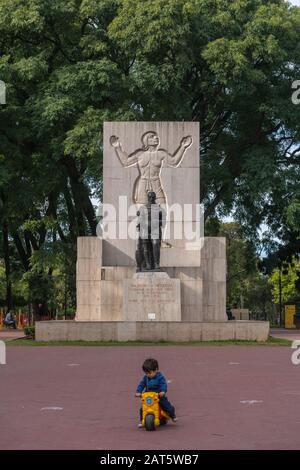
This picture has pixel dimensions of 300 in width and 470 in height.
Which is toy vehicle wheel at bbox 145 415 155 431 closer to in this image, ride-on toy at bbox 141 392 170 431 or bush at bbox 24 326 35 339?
ride-on toy at bbox 141 392 170 431

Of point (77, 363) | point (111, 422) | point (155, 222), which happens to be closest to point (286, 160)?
point (155, 222)

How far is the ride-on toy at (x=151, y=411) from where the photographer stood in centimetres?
959

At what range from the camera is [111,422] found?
400 inches

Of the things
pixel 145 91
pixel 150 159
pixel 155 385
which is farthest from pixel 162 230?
pixel 155 385

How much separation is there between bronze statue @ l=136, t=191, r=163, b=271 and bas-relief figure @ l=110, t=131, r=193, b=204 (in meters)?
4.00

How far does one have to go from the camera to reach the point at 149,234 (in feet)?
88.2

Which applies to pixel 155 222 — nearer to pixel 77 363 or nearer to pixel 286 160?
pixel 77 363

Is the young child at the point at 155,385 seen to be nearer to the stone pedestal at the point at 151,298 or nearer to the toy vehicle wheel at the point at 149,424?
the toy vehicle wheel at the point at 149,424

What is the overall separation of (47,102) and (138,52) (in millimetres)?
4630

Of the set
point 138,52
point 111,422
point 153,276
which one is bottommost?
point 111,422

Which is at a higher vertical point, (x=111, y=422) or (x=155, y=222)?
(x=155, y=222)

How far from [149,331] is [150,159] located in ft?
27.2

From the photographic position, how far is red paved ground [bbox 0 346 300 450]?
8.90 meters

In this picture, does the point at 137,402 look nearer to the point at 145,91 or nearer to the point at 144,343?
the point at 144,343
